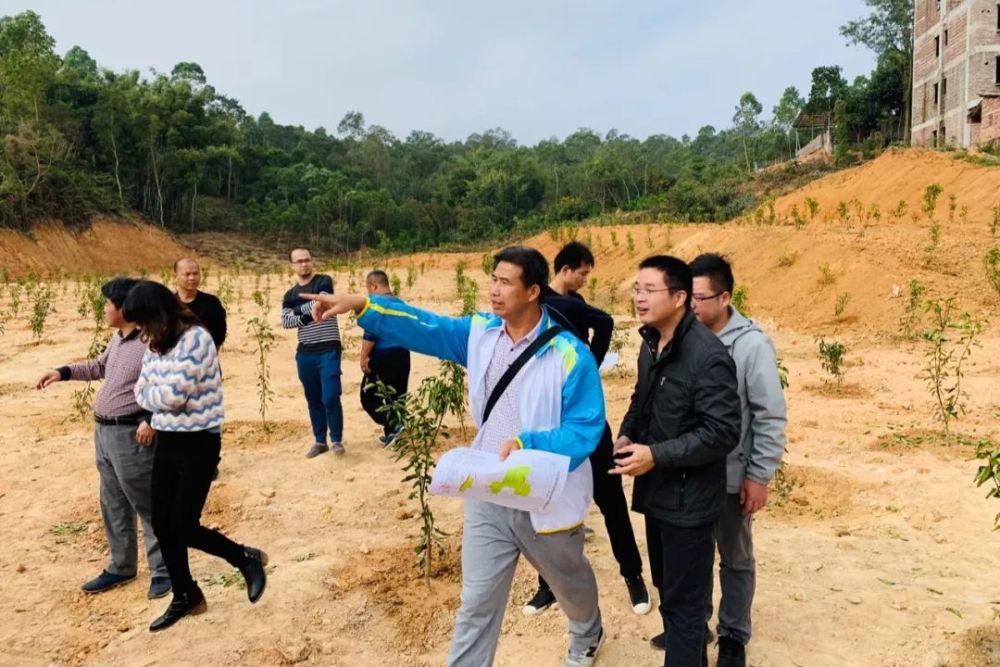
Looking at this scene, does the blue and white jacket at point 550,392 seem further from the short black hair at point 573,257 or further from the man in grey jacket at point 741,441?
the short black hair at point 573,257

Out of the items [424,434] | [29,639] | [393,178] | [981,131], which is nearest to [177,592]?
[29,639]

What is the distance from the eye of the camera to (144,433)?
3139 millimetres

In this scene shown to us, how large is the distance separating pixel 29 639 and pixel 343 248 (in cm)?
3667

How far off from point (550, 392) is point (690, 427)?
479 mm

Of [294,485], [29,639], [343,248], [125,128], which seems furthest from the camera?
[343,248]

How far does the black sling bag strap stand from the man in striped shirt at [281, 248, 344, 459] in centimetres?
301

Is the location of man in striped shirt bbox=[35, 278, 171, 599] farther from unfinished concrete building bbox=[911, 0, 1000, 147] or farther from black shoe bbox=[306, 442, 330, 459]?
unfinished concrete building bbox=[911, 0, 1000, 147]

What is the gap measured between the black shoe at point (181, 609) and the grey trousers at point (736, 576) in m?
2.31

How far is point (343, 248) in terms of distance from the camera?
3856 cm

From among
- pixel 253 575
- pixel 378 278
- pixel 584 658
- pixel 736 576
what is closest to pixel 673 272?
pixel 736 576

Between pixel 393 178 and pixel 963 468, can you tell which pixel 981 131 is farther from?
pixel 393 178

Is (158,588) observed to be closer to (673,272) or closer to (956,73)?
(673,272)

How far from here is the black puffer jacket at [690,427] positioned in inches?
84.0

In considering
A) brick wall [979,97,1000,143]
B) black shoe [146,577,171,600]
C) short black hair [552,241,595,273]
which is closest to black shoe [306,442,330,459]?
black shoe [146,577,171,600]
